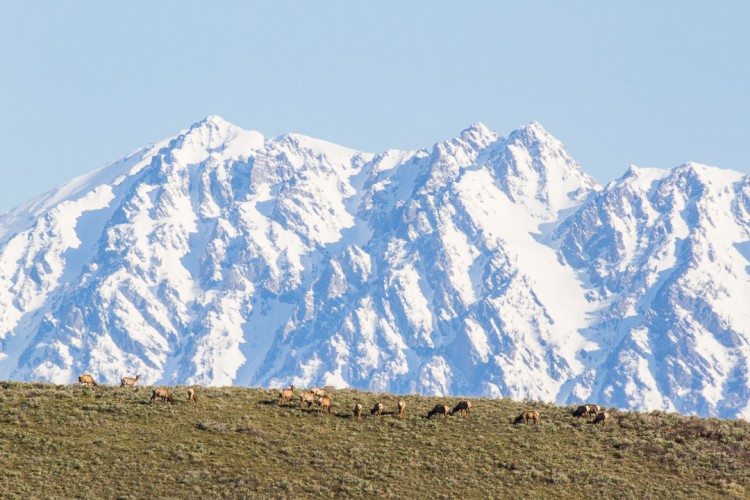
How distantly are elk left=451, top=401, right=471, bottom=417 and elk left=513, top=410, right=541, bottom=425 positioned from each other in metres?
2.68

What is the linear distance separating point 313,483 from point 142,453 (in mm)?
8756

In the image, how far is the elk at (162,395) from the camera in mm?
67312

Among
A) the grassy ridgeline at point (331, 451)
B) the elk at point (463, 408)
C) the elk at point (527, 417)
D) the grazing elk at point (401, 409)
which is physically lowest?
the grassy ridgeline at point (331, 451)

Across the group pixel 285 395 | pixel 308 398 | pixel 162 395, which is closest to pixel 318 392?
pixel 308 398

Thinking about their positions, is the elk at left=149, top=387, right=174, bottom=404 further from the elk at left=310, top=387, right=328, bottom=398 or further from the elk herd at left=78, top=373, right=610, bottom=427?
the elk at left=310, top=387, right=328, bottom=398

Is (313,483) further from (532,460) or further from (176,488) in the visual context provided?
(532,460)

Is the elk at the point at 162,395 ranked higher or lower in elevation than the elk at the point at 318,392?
lower

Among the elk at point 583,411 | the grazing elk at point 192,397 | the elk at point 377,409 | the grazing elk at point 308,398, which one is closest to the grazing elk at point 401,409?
the elk at point 377,409

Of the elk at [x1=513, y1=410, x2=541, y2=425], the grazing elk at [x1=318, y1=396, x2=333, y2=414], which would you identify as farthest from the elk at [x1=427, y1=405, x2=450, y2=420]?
the grazing elk at [x1=318, y1=396, x2=333, y2=414]

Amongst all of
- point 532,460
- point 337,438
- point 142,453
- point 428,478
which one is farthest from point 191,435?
point 532,460

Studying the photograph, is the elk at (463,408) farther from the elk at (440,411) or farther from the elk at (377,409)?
the elk at (377,409)

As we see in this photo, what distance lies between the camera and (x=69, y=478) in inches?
2224

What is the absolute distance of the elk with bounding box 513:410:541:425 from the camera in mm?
67062

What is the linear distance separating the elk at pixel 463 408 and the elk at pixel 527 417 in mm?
2684
